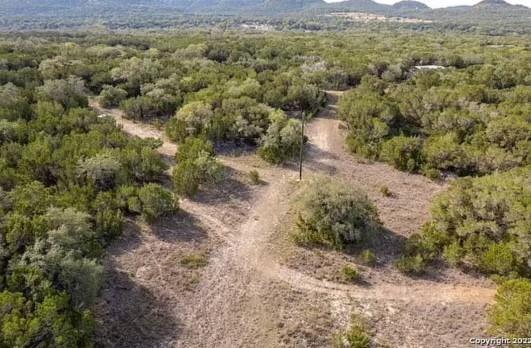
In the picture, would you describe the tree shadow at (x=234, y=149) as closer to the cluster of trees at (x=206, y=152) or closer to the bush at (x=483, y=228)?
the cluster of trees at (x=206, y=152)

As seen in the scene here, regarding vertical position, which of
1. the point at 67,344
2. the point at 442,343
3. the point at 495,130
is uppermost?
the point at 495,130

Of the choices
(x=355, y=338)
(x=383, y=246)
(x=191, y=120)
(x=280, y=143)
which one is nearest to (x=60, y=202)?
(x=355, y=338)

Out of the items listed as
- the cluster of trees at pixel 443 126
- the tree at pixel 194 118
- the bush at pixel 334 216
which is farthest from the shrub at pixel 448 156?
the tree at pixel 194 118

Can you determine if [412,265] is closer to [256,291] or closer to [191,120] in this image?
[256,291]

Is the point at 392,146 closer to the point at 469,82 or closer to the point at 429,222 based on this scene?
the point at 429,222

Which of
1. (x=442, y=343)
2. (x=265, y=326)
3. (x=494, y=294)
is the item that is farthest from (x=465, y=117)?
(x=265, y=326)
